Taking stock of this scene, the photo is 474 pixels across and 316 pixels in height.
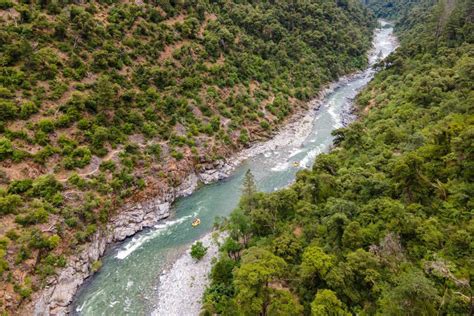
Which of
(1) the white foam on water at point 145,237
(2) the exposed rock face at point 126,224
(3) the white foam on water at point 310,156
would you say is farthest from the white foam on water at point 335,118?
(1) the white foam on water at point 145,237

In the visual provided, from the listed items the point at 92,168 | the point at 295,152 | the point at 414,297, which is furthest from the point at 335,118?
the point at 414,297

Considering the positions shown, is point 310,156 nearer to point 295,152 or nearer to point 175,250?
point 295,152

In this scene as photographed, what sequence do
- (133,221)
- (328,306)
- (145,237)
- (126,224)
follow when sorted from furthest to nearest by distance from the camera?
(133,221) < (126,224) < (145,237) < (328,306)

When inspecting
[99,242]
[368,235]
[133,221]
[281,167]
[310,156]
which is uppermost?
[99,242]

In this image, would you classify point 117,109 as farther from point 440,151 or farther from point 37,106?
point 440,151

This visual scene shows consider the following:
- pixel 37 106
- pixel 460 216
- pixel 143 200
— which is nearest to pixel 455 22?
pixel 460 216

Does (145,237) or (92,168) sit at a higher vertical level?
(92,168)

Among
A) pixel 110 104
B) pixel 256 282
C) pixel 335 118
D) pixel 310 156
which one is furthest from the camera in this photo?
pixel 335 118
